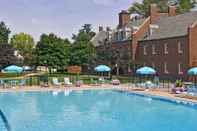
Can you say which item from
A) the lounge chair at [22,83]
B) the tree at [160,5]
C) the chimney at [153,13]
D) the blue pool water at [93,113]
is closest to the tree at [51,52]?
the chimney at [153,13]

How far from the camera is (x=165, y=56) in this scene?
53750mm

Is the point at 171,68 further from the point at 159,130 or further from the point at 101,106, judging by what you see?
the point at 159,130

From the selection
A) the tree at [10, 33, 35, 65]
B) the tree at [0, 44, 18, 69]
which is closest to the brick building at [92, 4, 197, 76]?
the tree at [0, 44, 18, 69]

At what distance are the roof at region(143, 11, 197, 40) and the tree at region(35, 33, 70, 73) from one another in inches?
471

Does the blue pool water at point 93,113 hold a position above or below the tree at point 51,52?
below

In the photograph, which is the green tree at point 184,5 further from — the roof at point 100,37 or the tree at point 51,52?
the tree at point 51,52

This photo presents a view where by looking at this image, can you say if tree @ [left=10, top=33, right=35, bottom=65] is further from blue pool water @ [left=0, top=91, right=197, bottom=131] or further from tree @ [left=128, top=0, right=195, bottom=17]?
blue pool water @ [left=0, top=91, right=197, bottom=131]

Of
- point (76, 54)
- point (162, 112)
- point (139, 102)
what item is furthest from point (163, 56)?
point (162, 112)

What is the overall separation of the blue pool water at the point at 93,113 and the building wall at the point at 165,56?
43.2 ft

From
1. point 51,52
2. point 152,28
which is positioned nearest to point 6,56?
point 51,52

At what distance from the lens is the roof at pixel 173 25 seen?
51.6 metres

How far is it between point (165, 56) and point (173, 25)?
150 inches

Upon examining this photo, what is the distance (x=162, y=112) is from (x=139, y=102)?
625 centimetres

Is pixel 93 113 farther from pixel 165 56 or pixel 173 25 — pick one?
pixel 173 25
